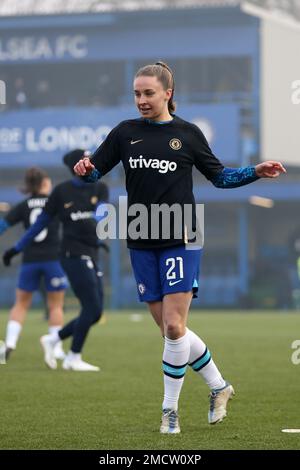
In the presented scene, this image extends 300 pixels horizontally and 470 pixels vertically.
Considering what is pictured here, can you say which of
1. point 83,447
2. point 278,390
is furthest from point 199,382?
point 83,447

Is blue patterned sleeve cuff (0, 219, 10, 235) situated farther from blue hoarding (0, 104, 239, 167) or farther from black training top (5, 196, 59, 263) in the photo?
blue hoarding (0, 104, 239, 167)

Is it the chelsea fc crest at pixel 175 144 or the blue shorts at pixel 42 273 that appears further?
the blue shorts at pixel 42 273

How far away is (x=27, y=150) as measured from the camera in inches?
1495

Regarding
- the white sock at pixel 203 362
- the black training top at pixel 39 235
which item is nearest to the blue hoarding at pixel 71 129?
the black training top at pixel 39 235

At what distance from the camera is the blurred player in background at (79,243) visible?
1184 centimetres

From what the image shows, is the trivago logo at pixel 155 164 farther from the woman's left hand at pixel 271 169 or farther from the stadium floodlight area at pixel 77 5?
the stadium floodlight area at pixel 77 5

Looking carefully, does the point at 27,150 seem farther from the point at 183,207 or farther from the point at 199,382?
the point at 183,207

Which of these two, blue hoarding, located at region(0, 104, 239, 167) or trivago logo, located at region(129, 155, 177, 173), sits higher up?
trivago logo, located at region(129, 155, 177, 173)

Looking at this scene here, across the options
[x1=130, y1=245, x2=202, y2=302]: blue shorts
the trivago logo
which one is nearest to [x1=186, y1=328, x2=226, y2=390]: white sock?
[x1=130, y1=245, x2=202, y2=302]: blue shorts

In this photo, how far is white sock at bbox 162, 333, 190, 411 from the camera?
284 inches

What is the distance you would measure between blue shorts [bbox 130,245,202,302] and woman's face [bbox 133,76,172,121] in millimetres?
852

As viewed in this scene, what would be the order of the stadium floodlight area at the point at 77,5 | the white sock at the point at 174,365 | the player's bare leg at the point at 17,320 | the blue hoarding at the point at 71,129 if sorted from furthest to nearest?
the stadium floodlight area at the point at 77,5
the blue hoarding at the point at 71,129
the player's bare leg at the point at 17,320
the white sock at the point at 174,365

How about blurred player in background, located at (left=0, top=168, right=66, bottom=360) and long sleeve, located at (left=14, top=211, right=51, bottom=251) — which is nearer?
long sleeve, located at (left=14, top=211, right=51, bottom=251)

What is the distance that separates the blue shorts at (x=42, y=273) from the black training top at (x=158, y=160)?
5.79 m
